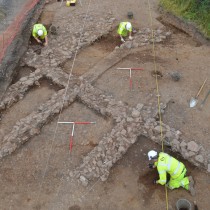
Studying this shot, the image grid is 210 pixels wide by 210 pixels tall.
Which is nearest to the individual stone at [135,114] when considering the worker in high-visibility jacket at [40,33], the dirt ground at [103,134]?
the dirt ground at [103,134]

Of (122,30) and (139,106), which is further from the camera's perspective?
(122,30)

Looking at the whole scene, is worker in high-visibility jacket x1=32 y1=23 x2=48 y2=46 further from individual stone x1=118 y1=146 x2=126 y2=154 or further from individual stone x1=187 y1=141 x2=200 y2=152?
individual stone x1=187 y1=141 x2=200 y2=152

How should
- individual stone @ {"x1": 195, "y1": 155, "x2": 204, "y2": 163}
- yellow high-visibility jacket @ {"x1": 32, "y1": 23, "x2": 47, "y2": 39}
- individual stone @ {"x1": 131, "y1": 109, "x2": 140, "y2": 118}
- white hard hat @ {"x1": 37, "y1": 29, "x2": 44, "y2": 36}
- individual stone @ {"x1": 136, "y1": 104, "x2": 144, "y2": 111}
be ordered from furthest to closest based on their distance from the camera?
yellow high-visibility jacket @ {"x1": 32, "y1": 23, "x2": 47, "y2": 39}, white hard hat @ {"x1": 37, "y1": 29, "x2": 44, "y2": 36}, individual stone @ {"x1": 136, "y1": 104, "x2": 144, "y2": 111}, individual stone @ {"x1": 131, "y1": 109, "x2": 140, "y2": 118}, individual stone @ {"x1": 195, "y1": 155, "x2": 204, "y2": 163}

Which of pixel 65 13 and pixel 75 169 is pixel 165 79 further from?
pixel 65 13

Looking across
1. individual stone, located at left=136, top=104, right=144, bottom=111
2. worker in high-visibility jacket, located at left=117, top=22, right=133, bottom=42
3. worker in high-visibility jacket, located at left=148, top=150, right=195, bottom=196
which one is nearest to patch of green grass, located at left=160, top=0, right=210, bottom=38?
worker in high-visibility jacket, located at left=117, top=22, right=133, bottom=42

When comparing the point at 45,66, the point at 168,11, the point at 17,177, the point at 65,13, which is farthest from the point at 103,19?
the point at 17,177

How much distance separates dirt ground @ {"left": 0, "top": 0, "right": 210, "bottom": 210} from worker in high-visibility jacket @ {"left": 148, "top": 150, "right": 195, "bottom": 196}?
0.19m

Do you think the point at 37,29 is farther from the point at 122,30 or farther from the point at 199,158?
the point at 199,158

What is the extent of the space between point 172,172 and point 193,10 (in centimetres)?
850

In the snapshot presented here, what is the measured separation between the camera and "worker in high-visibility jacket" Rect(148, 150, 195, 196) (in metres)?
6.59

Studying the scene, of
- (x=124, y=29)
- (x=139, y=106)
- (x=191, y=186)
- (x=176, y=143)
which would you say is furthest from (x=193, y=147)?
(x=124, y=29)

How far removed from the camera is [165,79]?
9992mm

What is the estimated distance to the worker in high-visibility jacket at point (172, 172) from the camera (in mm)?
6586

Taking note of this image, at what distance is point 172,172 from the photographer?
6.71 metres
